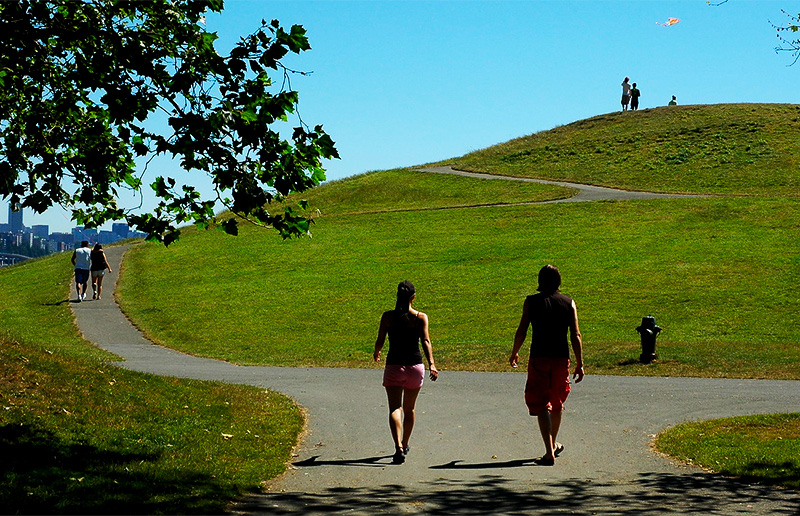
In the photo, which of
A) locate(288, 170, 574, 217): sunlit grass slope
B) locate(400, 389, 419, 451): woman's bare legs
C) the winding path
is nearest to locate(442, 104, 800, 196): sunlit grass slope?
locate(288, 170, 574, 217): sunlit grass slope

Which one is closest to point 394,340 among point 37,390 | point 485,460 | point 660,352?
point 485,460

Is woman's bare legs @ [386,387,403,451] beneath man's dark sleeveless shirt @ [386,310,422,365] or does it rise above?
beneath

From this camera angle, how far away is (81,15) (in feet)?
39.5

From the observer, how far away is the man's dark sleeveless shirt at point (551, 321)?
1059cm

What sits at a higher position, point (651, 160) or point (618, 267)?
point (651, 160)

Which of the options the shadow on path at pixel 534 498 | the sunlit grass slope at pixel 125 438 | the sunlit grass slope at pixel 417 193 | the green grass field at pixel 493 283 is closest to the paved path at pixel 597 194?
the sunlit grass slope at pixel 417 193

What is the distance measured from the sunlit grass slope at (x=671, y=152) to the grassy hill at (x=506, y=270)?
0.32 m

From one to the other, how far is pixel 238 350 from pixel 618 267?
53.2 feet

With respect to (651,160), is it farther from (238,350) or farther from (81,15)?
(81,15)

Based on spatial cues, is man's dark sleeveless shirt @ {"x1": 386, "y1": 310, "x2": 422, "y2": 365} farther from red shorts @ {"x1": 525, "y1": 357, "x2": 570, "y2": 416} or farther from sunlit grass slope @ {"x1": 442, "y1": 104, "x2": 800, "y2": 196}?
sunlit grass slope @ {"x1": 442, "y1": 104, "x2": 800, "y2": 196}

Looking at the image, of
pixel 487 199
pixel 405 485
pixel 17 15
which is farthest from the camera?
pixel 487 199

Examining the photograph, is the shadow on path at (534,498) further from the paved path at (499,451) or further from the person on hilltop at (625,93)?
the person on hilltop at (625,93)

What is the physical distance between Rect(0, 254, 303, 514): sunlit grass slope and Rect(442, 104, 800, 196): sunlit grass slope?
45344 millimetres

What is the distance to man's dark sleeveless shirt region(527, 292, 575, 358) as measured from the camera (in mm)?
10586
